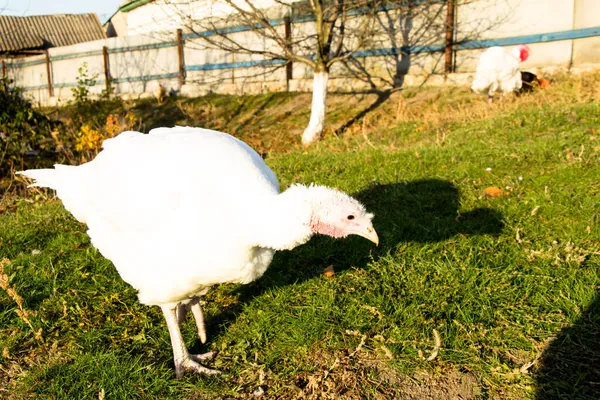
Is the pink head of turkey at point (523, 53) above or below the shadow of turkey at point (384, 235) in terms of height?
above

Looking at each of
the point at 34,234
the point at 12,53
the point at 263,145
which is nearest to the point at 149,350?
the point at 34,234

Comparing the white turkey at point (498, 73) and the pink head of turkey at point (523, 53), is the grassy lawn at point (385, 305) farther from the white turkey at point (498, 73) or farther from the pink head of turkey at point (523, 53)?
the pink head of turkey at point (523, 53)

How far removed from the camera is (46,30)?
2864cm

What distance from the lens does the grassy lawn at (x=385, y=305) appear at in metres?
2.62

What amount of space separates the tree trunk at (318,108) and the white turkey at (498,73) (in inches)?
121

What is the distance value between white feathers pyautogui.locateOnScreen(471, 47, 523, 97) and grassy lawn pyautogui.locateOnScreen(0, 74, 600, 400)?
156 inches

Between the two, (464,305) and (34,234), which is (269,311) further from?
(34,234)

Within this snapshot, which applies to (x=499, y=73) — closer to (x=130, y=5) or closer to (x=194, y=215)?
(x=194, y=215)

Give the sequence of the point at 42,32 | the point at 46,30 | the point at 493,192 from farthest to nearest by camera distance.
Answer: the point at 46,30 → the point at 42,32 → the point at 493,192

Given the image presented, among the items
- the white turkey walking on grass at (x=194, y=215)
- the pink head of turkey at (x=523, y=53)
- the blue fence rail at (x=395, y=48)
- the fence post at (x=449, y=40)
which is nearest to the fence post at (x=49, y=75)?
the blue fence rail at (x=395, y=48)

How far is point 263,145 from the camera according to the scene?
10516 millimetres

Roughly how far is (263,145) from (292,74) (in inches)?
170

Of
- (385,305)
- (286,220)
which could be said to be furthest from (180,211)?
(385,305)

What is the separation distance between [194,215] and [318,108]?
7.54 meters
